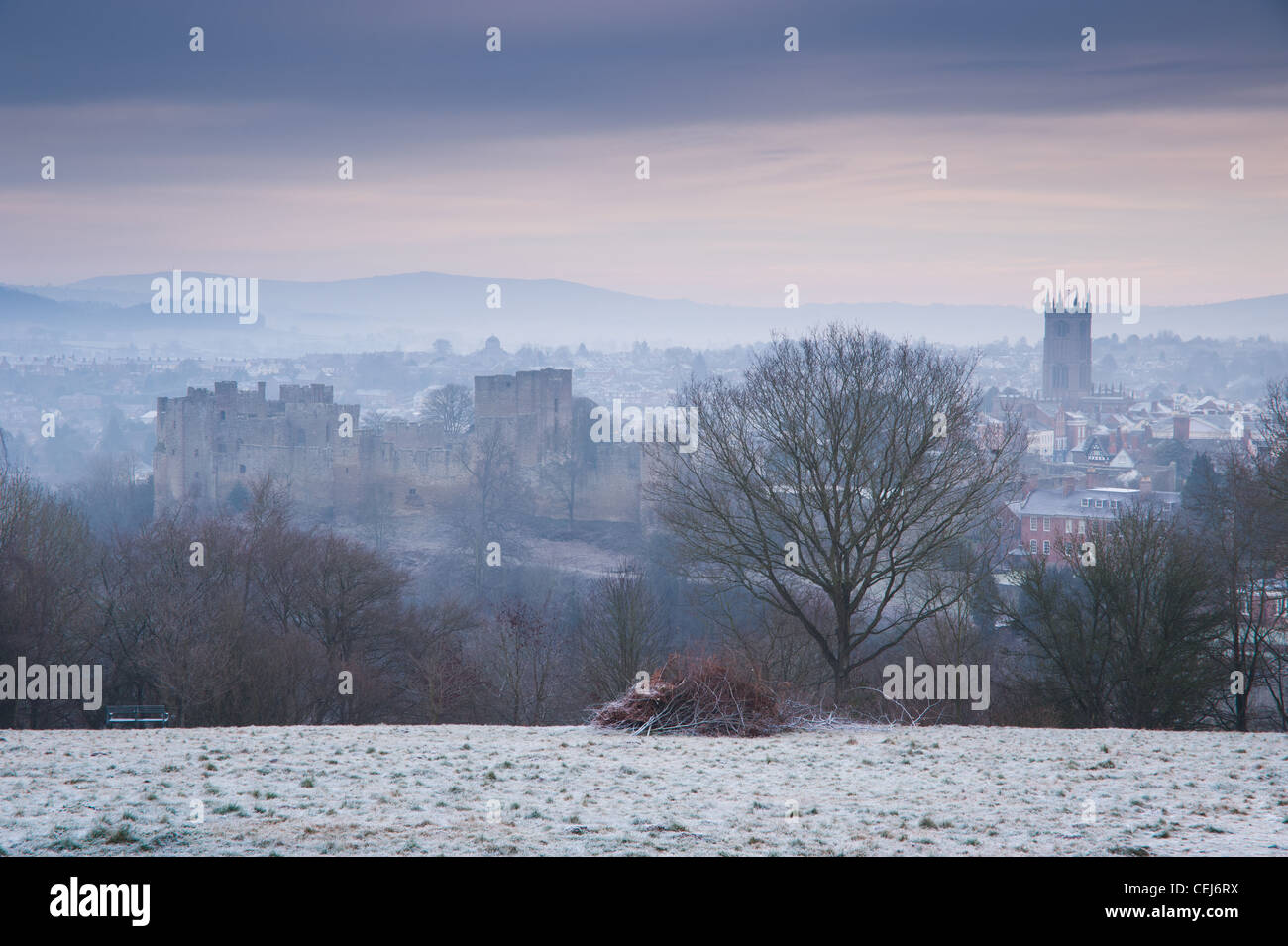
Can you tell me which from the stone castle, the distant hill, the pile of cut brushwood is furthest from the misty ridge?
the distant hill

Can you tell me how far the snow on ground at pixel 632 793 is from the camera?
5.79m

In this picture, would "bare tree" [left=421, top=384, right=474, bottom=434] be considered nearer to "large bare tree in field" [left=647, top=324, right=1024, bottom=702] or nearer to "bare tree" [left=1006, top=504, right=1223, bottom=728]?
"large bare tree in field" [left=647, top=324, right=1024, bottom=702]

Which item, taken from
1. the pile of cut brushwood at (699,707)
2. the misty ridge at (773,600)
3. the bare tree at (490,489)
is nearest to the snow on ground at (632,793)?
the pile of cut brushwood at (699,707)

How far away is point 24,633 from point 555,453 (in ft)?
140

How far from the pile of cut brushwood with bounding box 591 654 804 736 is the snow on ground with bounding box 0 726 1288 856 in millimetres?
449

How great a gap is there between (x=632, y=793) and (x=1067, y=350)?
12559cm

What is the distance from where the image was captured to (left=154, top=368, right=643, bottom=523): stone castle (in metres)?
57.6

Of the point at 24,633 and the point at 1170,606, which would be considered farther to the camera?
the point at 24,633

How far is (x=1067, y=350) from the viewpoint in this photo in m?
124

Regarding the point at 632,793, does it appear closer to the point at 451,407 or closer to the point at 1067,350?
the point at 451,407

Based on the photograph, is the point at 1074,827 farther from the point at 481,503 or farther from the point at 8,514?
the point at 481,503

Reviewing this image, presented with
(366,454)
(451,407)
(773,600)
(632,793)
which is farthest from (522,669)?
(451,407)

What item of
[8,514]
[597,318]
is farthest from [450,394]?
[597,318]
